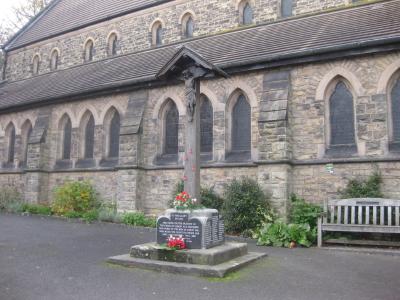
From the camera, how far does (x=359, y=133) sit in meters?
11.0

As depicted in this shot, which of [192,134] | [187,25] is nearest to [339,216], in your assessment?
[192,134]

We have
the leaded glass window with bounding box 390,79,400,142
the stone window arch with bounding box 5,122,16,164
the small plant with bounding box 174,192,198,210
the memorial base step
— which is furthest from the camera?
the stone window arch with bounding box 5,122,16,164

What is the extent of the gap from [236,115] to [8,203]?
10704mm

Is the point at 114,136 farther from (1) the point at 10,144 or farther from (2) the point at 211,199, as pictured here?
(1) the point at 10,144

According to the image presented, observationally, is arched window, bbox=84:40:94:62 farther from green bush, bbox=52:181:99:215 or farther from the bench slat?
the bench slat

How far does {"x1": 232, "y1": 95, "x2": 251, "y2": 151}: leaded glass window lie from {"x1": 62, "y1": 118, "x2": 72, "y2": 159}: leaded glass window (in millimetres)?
7709

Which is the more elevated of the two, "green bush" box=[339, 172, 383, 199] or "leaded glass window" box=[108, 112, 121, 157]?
"leaded glass window" box=[108, 112, 121, 157]

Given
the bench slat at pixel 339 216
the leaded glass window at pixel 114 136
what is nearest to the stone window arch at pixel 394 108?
the bench slat at pixel 339 216

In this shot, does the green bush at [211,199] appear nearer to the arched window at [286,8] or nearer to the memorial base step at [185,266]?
the memorial base step at [185,266]

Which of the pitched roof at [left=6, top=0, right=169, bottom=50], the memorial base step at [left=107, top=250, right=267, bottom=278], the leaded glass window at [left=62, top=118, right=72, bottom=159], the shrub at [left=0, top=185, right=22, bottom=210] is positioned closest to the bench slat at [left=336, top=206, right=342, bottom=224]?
the memorial base step at [left=107, top=250, right=267, bottom=278]

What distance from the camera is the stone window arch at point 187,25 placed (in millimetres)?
16719

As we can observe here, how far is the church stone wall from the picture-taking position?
49.2 feet

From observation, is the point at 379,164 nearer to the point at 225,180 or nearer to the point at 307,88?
the point at 307,88

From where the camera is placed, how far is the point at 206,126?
13.7 meters
